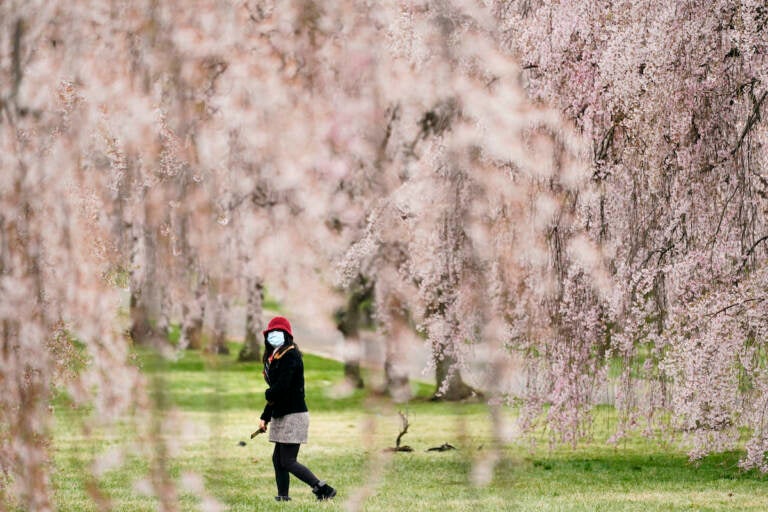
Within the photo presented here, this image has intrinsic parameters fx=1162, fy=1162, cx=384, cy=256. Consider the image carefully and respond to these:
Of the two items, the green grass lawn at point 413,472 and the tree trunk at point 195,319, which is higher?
the tree trunk at point 195,319

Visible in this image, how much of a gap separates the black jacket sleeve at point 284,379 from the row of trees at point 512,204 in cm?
99

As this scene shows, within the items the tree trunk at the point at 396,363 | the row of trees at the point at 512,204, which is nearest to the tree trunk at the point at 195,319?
the tree trunk at the point at 396,363

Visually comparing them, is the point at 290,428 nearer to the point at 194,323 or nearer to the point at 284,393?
the point at 284,393

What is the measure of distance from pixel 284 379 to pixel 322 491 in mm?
1050

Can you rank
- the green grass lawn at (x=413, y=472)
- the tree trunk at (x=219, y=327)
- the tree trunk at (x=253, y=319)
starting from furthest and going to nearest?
the tree trunk at (x=253, y=319)
the tree trunk at (x=219, y=327)
the green grass lawn at (x=413, y=472)

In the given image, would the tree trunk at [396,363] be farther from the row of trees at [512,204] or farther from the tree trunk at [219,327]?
the row of trees at [512,204]

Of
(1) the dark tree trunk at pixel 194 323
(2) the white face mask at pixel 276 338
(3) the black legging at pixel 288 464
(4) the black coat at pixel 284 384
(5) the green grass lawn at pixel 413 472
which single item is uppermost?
(1) the dark tree trunk at pixel 194 323

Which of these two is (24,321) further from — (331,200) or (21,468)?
(331,200)

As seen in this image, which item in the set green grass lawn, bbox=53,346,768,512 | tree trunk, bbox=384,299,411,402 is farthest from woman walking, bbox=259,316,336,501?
tree trunk, bbox=384,299,411,402

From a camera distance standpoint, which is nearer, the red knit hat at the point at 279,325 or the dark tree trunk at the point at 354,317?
the red knit hat at the point at 279,325

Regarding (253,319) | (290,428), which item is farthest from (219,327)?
(253,319)

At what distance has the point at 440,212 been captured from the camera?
1124 centimetres

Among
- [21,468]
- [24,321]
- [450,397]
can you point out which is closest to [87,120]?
[24,321]

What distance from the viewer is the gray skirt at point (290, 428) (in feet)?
25.7
